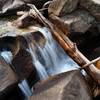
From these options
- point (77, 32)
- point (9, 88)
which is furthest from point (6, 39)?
point (77, 32)

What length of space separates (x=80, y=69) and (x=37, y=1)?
3322 mm

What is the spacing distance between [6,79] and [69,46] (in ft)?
5.03

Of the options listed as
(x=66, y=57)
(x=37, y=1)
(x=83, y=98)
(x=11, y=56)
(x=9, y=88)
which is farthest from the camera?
(x=37, y=1)

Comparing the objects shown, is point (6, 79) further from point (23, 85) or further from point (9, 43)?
point (9, 43)

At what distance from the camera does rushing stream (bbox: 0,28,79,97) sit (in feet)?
19.8

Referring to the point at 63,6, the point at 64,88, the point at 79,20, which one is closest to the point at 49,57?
the point at 79,20

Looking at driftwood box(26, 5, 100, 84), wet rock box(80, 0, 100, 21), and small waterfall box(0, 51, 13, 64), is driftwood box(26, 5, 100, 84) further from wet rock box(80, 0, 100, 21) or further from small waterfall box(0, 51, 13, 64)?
small waterfall box(0, 51, 13, 64)

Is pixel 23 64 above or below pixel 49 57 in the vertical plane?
above

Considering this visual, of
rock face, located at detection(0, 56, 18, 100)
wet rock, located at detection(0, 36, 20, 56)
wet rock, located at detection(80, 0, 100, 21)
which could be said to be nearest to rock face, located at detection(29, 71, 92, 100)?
rock face, located at detection(0, 56, 18, 100)

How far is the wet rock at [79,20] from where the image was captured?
6.43 meters

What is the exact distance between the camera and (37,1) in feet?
26.7

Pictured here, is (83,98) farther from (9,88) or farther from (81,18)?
(81,18)

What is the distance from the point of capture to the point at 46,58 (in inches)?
248

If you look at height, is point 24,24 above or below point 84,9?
above
